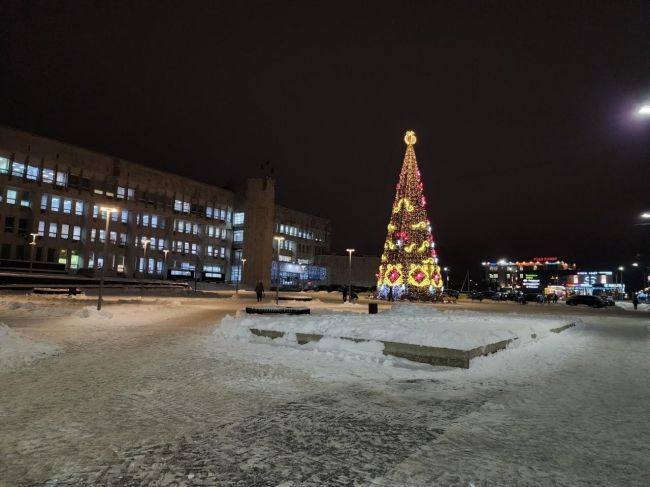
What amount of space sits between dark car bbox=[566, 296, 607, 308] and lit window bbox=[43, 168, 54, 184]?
66.1 meters

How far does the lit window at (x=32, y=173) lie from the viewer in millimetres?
61906

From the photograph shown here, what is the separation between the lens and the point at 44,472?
4.46m

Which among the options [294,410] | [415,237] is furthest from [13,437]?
[415,237]

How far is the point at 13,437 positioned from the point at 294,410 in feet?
11.1

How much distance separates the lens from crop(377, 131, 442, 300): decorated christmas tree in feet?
131

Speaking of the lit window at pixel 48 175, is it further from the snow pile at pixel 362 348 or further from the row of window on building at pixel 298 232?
the snow pile at pixel 362 348

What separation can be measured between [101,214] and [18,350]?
63.6 m

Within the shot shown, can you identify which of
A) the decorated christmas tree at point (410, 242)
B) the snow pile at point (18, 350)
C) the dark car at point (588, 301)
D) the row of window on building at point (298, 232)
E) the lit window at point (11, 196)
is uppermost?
the row of window on building at point (298, 232)

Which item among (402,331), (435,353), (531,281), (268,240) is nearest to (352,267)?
(268,240)

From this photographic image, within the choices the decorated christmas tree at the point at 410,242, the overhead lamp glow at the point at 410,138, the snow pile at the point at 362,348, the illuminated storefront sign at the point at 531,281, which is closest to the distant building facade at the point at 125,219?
the decorated christmas tree at the point at 410,242

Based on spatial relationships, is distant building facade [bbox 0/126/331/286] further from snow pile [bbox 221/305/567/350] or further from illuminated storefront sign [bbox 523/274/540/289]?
illuminated storefront sign [bbox 523/274/540/289]

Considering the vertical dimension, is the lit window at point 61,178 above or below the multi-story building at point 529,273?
above

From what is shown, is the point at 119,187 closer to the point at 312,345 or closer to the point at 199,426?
the point at 312,345

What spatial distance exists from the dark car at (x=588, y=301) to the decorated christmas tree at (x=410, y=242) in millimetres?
20430
